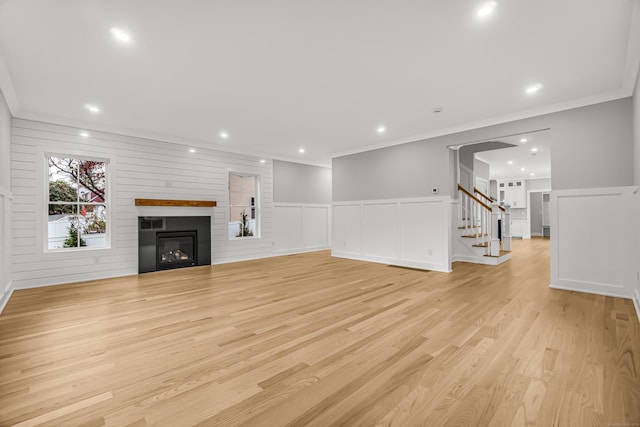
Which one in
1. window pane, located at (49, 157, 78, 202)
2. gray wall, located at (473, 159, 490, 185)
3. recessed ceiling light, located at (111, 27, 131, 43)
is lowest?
window pane, located at (49, 157, 78, 202)

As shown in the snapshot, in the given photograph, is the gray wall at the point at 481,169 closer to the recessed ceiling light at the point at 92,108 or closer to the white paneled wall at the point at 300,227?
the white paneled wall at the point at 300,227

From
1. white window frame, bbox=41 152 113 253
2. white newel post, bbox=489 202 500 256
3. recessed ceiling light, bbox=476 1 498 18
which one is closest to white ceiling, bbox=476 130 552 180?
white newel post, bbox=489 202 500 256

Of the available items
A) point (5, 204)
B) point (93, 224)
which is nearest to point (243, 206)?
point (93, 224)

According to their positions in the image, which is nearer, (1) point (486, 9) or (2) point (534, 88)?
(1) point (486, 9)

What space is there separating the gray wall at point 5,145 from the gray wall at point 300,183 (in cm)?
478

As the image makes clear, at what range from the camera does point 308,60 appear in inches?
117

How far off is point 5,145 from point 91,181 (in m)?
1.35

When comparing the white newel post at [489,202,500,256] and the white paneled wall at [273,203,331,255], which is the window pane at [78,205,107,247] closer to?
the white paneled wall at [273,203,331,255]

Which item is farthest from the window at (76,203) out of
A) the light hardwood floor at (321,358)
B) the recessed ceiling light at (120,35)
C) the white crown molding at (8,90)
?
the recessed ceiling light at (120,35)

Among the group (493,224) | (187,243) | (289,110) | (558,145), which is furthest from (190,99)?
(493,224)

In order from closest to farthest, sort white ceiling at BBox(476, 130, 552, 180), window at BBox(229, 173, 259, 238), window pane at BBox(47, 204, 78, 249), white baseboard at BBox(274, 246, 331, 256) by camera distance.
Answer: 1. window pane at BBox(47, 204, 78, 249)
2. white ceiling at BBox(476, 130, 552, 180)
3. window at BBox(229, 173, 259, 238)
4. white baseboard at BBox(274, 246, 331, 256)

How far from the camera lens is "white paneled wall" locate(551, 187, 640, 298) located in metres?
3.60

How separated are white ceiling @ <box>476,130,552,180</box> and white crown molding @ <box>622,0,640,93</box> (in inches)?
62.6

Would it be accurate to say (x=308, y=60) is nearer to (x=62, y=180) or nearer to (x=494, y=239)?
(x=62, y=180)
